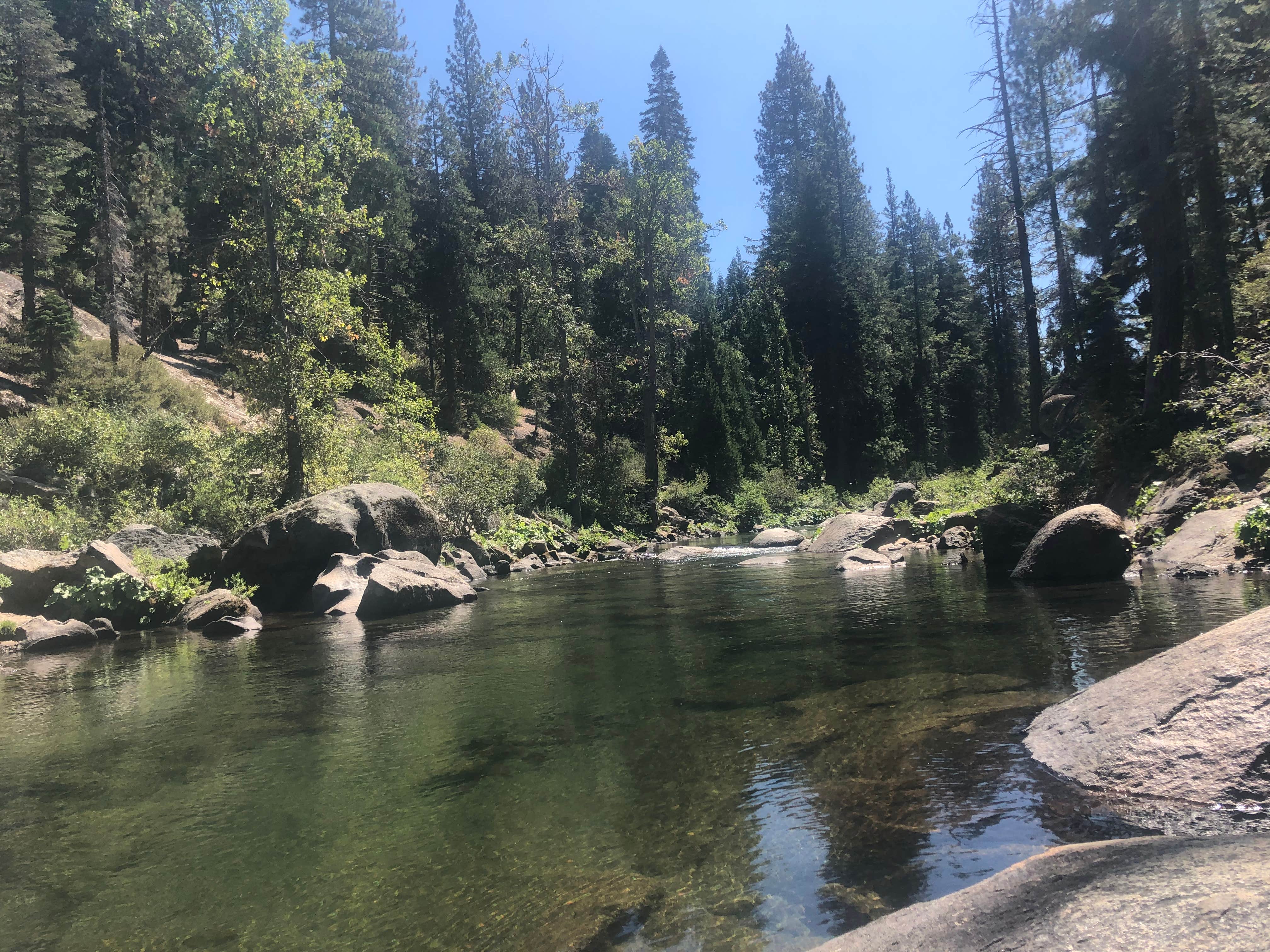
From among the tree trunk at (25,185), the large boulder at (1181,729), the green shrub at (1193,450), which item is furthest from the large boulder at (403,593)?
the tree trunk at (25,185)

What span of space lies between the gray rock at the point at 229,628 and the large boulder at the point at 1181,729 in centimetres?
1106

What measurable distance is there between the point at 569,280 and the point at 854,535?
62.3 feet

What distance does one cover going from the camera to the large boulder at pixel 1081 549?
1088 cm

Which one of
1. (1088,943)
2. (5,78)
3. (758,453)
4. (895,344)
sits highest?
(5,78)

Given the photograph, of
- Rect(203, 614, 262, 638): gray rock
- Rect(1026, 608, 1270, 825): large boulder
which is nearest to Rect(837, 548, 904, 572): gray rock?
Rect(1026, 608, 1270, 825): large boulder

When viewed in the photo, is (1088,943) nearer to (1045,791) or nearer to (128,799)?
(1045,791)

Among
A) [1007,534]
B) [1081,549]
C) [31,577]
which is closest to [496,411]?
[31,577]

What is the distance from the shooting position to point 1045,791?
12.3ft

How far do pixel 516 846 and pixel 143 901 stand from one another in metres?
1.71

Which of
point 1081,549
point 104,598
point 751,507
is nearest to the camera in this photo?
point 1081,549

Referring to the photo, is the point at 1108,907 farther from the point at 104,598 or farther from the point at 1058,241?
the point at 1058,241

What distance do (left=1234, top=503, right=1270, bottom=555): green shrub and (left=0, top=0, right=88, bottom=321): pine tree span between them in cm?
3187

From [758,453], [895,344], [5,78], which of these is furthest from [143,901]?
[895,344]

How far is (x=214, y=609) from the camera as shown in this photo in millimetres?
11977
